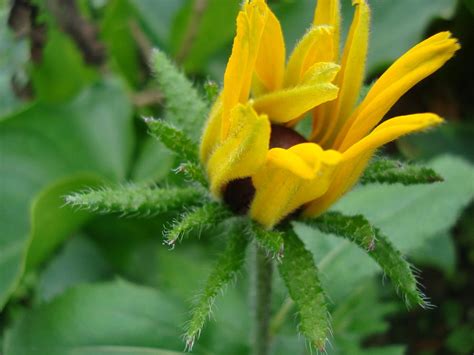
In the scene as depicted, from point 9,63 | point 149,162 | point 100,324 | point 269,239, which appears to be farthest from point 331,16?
point 9,63

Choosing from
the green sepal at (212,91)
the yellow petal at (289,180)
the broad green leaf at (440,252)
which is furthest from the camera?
the broad green leaf at (440,252)

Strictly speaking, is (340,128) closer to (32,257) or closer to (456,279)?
(32,257)

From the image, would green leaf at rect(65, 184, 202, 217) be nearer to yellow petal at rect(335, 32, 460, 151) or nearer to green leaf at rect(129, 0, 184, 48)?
yellow petal at rect(335, 32, 460, 151)

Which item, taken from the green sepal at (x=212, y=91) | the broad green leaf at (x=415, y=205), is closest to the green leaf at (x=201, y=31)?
the broad green leaf at (x=415, y=205)

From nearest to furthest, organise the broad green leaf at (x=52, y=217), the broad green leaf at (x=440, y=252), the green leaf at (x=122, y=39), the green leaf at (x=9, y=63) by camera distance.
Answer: the broad green leaf at (x=52, y=217), the broad green leaf at (x=440, y=252), the green leaf at (x=9, y=63), the green leaf at (x=122, y=39)

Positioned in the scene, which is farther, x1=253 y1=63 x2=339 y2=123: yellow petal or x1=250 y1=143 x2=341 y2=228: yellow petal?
x1=253 y1=63 x2=339 y2=123: yellow petal

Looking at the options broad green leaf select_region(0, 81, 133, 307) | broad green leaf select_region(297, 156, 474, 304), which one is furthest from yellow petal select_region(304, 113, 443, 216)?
broad green leaf select_region(0, 81, 133, 307)

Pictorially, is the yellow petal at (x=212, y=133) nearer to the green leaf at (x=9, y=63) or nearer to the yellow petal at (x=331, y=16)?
the yellow petal at (x=331, y=16)
